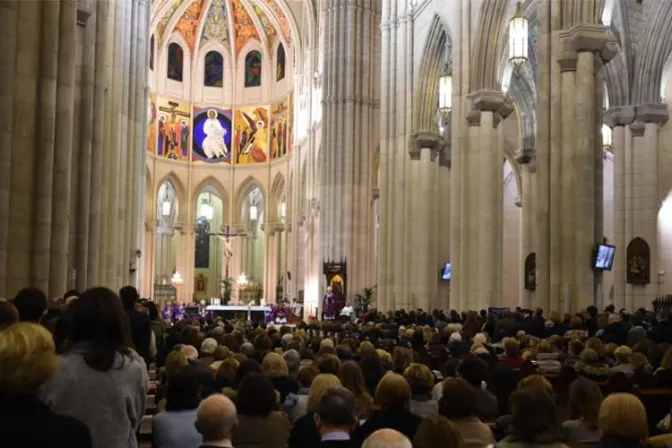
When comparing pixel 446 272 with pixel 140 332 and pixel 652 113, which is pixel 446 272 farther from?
pixel 140 332

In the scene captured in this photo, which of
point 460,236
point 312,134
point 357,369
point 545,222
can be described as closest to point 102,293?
point 357,369

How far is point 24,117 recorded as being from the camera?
1184 centimetres

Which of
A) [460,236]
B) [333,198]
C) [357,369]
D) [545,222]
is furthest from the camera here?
[333,198]

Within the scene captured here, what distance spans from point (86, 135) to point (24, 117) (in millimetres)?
4174

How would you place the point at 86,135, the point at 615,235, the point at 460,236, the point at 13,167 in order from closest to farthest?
the point at 13,167, the point at 86,135, the point at 460,236, the point at 615,235

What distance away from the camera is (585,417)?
6.36 metres

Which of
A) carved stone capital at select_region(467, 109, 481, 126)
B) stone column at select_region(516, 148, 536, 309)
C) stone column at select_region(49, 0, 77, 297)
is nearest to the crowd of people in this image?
stone column at select_region(49, 0, 77, 297)

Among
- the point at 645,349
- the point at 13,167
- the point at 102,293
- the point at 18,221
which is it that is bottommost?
the point at 645,349

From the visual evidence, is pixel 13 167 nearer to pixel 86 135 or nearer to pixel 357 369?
pixel 86 135

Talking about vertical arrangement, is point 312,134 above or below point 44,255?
above

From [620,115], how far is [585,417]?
85.8 feet

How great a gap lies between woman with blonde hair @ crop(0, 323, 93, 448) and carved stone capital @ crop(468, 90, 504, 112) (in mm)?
23471

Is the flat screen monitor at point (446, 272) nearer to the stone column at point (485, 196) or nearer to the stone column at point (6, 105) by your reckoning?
the stone column at point (485, 196)

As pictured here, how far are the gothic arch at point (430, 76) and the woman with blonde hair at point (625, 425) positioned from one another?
26812 millimetres
